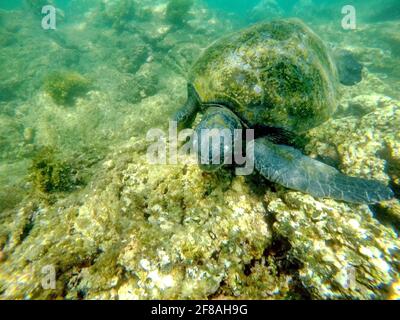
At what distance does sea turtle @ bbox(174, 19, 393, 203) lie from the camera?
2.65 metres

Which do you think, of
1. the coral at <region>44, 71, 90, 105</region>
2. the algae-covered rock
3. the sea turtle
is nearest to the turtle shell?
the sea turtle

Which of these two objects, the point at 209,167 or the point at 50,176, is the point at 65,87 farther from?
the point at 209,167

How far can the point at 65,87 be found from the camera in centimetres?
725

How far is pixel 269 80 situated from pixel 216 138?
127cm

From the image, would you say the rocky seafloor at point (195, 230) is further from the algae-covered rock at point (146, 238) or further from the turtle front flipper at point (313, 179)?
the turtle front flipper at point (313, 179)

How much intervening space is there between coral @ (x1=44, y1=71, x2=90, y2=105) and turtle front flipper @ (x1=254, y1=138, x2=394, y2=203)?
705 cm

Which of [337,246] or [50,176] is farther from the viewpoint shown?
[50,176]

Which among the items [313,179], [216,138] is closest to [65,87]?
[216,138]

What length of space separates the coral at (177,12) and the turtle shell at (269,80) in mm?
10507

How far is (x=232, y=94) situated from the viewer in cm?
330

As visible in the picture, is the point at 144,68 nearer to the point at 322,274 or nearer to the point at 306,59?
the point at 306,59

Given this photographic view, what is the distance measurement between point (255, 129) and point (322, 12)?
2692cm

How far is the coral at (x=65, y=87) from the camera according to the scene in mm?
7203

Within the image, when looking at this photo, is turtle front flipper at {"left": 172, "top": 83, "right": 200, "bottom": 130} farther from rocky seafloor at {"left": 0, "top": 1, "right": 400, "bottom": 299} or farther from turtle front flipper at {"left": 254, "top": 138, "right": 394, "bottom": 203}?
turtle front flipper at {"left": 254, "top": 138, "right": 394, "bottom": 203}
